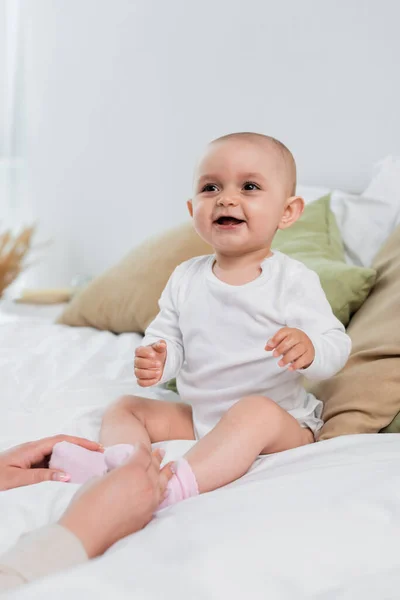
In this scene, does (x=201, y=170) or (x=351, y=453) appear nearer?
(x=351, y=453)

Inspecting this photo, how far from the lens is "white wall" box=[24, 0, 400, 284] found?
7.63 ft

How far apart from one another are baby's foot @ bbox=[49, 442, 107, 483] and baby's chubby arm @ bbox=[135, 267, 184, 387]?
0.16 meters

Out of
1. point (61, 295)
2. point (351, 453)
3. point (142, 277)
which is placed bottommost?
point (61, 295)

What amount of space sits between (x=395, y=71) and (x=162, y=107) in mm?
1271

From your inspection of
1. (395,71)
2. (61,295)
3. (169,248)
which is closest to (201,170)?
(169,248)

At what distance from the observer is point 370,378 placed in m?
1.37

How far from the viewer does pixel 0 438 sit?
1.39 meters

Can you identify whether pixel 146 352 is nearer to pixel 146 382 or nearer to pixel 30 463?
pixel 146 382

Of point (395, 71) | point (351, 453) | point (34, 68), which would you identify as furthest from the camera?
point (34, 68)

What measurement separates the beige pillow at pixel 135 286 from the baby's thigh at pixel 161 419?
2.51 ft

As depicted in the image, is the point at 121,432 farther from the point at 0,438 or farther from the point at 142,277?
the point at 142,277

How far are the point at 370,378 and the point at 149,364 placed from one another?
38cm

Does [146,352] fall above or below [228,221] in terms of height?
below

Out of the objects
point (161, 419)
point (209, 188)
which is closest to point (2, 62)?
point (209, 188)
